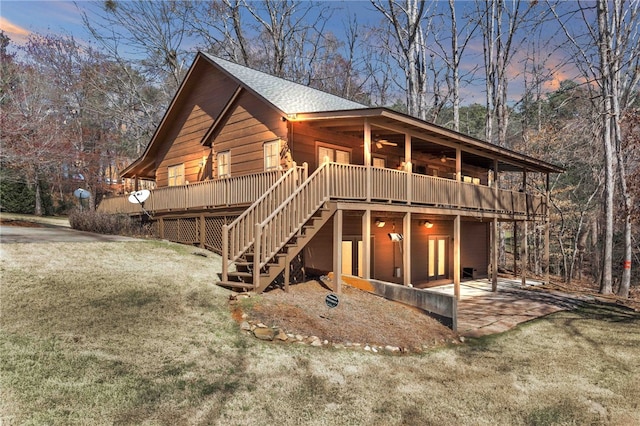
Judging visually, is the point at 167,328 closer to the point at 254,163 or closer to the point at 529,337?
the point at 529,337

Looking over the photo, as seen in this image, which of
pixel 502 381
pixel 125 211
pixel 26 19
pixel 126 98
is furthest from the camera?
pixel 126 98

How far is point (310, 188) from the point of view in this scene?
10727 mm

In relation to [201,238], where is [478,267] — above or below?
below

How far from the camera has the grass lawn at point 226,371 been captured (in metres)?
4.70

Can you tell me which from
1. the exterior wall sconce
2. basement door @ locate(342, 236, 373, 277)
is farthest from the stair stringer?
the exterior wall sconce

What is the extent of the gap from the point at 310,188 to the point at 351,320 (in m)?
3.96

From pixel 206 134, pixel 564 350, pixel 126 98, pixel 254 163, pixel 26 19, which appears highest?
pixel 26 19

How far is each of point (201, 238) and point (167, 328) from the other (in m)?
9.30

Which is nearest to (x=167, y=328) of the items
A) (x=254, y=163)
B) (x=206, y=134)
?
(x=254, y=163)

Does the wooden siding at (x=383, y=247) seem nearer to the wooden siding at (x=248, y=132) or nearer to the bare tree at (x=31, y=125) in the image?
the wooden siding at (x=248, y=132)

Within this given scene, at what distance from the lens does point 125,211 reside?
64.6 feet

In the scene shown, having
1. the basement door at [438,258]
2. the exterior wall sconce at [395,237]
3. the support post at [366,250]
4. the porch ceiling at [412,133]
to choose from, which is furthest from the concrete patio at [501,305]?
the porch ceiling at [412,133]

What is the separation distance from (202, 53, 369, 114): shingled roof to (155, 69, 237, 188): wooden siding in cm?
79

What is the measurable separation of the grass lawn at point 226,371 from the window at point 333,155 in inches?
286
